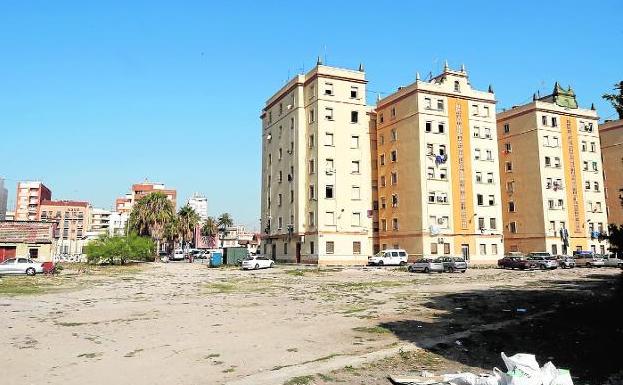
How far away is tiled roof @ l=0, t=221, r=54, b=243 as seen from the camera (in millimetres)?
56500

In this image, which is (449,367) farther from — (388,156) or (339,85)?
(388,156)

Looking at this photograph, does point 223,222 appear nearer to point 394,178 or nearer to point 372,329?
point 394,178

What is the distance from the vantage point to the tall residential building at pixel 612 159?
80.6 meters

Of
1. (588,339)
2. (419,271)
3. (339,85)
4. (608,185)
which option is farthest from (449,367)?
(608,185)

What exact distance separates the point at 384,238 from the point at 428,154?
1301cm

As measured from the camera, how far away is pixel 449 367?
31.7 ft

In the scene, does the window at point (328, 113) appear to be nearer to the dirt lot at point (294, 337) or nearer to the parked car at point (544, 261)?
the parked car at point (544, 261)

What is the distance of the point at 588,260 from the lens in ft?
185

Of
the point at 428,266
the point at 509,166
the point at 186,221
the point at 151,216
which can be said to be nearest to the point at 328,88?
the point at 428,266

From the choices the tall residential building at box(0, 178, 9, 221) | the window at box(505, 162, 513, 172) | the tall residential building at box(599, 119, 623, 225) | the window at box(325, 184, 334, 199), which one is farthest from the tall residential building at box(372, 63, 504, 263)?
the tall residential building at box(0, 178, 9, 221)

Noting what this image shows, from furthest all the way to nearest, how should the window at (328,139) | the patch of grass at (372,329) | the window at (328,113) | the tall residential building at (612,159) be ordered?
the tall residential building at (612,159) < the window at (328,113) < the window at (328,139) < the patch of grass at (372,329)

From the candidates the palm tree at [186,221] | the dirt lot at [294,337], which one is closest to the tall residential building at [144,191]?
the palm tree at [186,221]

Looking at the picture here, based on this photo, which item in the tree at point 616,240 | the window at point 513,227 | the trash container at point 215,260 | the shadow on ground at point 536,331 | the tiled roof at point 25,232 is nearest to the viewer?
the shadow on ground at point 536,331

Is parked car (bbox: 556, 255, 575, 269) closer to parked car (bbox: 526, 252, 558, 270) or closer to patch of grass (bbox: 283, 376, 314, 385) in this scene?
parked car (bbox: 526, 252, 558, 270)
